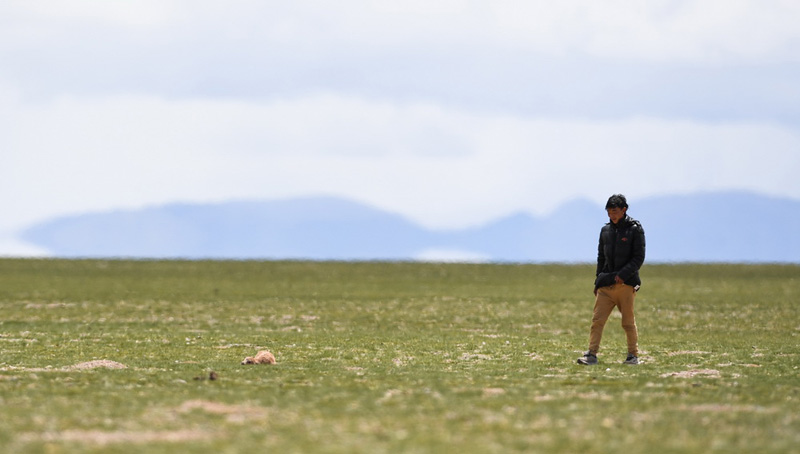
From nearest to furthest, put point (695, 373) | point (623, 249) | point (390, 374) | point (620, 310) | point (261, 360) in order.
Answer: point (390, 374), point (695, 373), point (261, 360), point (623, 249), point (620, 310)

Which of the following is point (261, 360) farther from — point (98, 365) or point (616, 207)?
point (616, 207)

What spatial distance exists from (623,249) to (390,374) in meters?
6.29

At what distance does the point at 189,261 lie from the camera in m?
93.9

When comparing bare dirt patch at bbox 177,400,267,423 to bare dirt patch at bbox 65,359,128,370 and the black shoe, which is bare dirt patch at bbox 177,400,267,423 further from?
the black shoe

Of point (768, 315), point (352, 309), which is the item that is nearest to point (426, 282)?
point (352, 309)

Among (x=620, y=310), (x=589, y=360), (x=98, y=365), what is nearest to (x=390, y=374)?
(x=589, y=360)

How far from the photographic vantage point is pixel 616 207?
904 inches

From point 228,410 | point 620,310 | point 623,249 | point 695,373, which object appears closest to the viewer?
point 228,410

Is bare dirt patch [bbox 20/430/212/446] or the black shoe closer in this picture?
bare dirt patch [bbox 20/430/212/446]

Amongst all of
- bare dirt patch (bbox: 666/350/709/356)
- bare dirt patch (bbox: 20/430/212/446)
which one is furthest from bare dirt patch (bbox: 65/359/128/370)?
bare dirt patch (bbox: 666/350/709/356)

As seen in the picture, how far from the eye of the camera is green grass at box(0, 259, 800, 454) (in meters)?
13.0

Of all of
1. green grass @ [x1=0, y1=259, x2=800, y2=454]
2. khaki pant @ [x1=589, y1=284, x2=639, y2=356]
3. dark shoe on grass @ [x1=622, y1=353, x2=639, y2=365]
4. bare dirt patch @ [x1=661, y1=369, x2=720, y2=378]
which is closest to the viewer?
green grass @ [x1=0, y1=259, x2=800, y2=454]

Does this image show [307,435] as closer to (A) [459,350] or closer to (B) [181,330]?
(A) [459,350]

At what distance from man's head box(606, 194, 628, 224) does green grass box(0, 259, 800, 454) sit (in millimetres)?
3399
